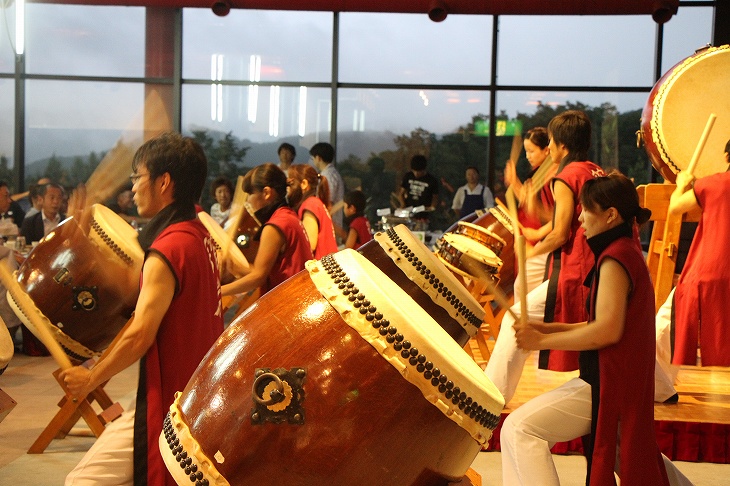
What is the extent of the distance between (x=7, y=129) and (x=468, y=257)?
267 inches

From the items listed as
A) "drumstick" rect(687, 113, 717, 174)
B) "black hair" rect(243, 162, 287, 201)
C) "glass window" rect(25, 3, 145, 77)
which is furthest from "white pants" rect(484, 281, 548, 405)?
"glass window" rect(25, 3, 145, 77)

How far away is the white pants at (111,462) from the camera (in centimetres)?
202

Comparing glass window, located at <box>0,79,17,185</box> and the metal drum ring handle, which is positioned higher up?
glass window, located at <box>0,79,17,185</box>

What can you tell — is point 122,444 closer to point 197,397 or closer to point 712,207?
point 197,397

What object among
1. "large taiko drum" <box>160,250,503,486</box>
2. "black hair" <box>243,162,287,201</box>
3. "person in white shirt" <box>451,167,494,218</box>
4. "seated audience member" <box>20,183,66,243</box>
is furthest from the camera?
"person in white shirt" <box>451,167,494,218</box>

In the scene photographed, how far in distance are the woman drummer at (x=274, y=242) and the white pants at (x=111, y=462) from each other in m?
1.42

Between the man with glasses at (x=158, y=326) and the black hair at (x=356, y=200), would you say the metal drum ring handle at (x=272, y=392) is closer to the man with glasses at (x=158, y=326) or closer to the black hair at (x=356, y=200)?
the man with glasses at (x=158, y=326)

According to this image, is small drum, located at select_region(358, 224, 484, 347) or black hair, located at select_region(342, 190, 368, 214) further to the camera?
black hair, located at select_region(342, 190, 368, 214)

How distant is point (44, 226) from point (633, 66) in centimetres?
585

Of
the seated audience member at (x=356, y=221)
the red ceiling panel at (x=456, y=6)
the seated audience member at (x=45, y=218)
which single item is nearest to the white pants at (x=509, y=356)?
the seated audience member at (x=356, y=221)

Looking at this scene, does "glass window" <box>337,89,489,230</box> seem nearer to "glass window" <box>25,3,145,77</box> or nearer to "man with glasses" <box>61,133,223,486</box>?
"glass window" <box>25,3,145,77</box>

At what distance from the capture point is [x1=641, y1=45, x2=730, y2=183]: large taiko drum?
3.85 m

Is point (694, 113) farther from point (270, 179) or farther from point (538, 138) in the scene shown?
point (270, 179)

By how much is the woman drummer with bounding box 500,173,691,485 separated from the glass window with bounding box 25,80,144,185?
7441 millimetres
